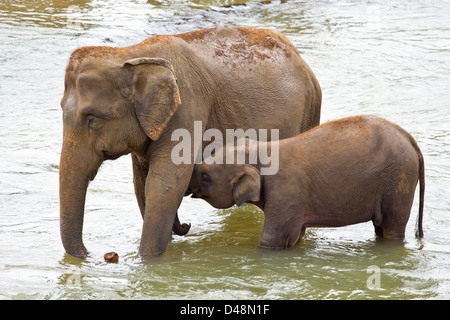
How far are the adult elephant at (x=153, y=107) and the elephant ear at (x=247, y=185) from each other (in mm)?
411

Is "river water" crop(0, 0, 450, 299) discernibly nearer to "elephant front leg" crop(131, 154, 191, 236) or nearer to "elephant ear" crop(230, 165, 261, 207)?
"elephant front leg" crop(131, 154, 191, 236)

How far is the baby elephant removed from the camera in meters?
6.62

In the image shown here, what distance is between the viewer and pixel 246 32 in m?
7.28

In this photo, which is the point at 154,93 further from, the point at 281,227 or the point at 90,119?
the point at 281,227

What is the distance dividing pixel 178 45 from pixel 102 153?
1104 millimetres

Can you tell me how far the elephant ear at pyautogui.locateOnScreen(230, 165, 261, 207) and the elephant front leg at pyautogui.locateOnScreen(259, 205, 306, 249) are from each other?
0.68 feet

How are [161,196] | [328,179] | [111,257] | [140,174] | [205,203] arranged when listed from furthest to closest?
[205,203]
[140,174]
[328,179]
[111,257]
[161,196]

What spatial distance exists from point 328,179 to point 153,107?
1.60m

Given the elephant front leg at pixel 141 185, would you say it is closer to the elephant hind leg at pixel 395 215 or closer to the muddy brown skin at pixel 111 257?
the muddy brown skin at pixel 111 257

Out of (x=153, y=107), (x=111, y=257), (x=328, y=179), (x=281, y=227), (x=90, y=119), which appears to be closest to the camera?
(x=90, y=119)

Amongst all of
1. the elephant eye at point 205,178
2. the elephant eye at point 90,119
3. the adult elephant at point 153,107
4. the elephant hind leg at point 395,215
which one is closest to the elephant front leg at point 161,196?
the adult elephant at point 153,107

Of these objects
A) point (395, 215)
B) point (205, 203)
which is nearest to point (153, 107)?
point (395, 215)

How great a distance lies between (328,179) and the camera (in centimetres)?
673

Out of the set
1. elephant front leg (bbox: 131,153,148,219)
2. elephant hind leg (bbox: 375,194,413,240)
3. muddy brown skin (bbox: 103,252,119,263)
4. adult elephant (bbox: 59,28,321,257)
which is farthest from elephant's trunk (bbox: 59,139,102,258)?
elephant hind leg (bbox: 375,194,413,240)
